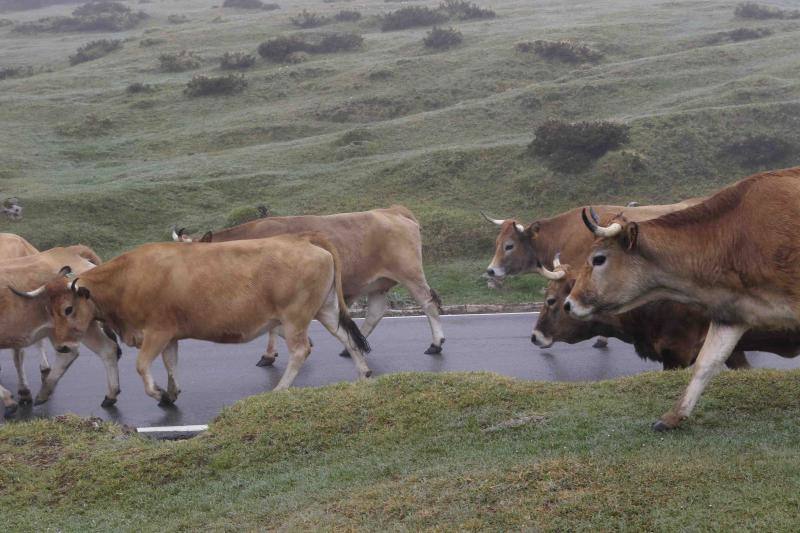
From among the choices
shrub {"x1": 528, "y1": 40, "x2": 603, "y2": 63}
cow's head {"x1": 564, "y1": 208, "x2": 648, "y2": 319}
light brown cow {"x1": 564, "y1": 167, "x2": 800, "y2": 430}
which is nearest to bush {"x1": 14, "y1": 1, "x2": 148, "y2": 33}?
shrub {"x1": 528, "y1": 40, "x2": 603, "y2": 63}

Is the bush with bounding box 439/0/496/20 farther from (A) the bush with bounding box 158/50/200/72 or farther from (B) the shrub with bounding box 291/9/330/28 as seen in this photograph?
(A) the bush with bounding box 158/50/200/72

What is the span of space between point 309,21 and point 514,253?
3456 centimetres

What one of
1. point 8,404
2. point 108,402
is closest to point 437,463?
point 108,402

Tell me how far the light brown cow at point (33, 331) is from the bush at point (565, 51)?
25371mm

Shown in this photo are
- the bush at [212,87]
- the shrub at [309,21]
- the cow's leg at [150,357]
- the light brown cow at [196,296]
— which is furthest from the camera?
the shrub at [309,21]

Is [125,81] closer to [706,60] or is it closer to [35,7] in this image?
[706,60]

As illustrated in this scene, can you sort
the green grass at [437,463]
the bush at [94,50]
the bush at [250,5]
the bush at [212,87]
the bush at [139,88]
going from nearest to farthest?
1. the green grass at [437,463]
2. the bush at [212,87]
3. the bush at [139,88]
4. the bush at [94,50]
5. the bush at [250,5]

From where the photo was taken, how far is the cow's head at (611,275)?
8.42 m

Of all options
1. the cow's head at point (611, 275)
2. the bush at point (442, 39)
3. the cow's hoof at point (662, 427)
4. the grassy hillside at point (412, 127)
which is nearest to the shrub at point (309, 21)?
the grassy hillside at point (412, 127)

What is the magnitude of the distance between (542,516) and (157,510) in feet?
10.6

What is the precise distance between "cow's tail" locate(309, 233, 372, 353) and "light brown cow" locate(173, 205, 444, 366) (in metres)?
1.70

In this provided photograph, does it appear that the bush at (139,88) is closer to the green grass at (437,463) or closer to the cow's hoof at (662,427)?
the green grass at (437,463)

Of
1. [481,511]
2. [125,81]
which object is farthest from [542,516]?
[125,81]

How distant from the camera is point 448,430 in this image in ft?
29.0
